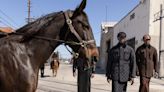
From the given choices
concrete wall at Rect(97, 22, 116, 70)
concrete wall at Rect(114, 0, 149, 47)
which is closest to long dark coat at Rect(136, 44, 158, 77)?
concrete wall at Rect(114, 0, 149, 47)

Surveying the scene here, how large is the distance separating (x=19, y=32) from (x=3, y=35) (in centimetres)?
23

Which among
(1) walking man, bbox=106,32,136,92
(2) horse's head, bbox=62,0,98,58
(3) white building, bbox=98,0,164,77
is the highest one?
(3) white building, bbox=98,0,164,77

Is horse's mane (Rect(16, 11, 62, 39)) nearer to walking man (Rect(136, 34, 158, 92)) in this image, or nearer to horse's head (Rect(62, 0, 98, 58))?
horse's head (Rect(62, 0, 98, 58))

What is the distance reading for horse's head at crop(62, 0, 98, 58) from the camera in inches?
234

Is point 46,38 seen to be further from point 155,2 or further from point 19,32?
point 155,2

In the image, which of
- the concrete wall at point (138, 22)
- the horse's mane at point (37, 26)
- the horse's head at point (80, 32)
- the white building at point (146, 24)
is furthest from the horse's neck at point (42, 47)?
the concrete wall at point (138, 22)

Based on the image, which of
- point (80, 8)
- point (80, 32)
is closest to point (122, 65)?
point (80, 32)

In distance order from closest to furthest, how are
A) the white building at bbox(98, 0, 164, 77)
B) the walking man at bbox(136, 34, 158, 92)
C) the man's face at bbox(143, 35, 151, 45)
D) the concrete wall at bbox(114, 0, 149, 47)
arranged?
the man's face at bbox(143, 35, 151, 45)
the walking man at bbox(136, 34, 158, 92)
the white building at bbox(98, 0, 164, 77)
the concrete wall at bbox(114, 0, 149, 47)

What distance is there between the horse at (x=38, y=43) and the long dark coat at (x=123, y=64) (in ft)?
12.6

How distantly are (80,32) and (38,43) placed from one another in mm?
619

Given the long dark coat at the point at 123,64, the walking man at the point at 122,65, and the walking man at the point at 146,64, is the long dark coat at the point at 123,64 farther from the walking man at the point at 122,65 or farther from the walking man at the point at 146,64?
the walking man at the point at 146,64

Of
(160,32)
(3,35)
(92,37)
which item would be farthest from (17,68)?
(160,32)

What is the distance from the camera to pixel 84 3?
5844mm

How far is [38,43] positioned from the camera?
20.0 ft
